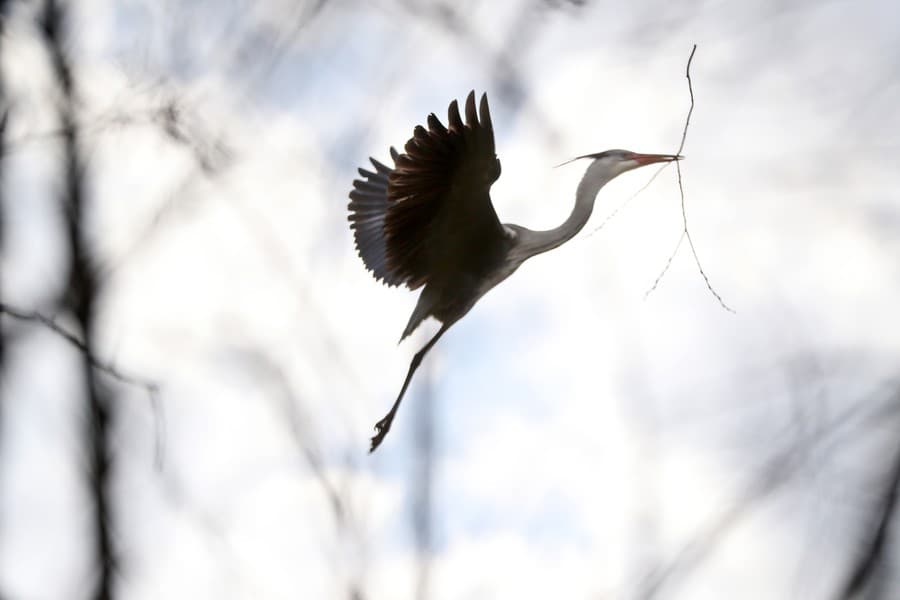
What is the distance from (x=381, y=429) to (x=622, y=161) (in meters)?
1.06

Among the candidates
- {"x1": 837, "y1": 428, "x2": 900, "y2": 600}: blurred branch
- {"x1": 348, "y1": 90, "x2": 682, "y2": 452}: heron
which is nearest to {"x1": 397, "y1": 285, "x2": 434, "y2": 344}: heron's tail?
{"x1": 348, "y1": 90, "x2": 682, "y2": 452}: heron

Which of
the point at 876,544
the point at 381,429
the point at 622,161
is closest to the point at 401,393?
the point at 381,429

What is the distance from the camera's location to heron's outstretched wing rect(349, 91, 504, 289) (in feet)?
10.3

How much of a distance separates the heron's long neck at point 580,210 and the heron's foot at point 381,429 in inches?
25.0

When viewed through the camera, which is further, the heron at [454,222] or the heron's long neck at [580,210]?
the heron's long neck at [580,210]

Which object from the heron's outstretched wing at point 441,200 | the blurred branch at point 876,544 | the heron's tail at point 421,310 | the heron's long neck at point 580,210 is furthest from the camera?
the heron's tail at point 421,310

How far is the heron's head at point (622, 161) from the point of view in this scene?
327 cm

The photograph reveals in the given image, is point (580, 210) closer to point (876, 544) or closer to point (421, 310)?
point (421, 310)

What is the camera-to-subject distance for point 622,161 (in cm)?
328

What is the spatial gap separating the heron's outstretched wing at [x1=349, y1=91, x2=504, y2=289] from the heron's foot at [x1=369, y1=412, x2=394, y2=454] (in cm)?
48

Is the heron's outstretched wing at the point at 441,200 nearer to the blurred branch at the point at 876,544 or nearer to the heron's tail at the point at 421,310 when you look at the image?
the heron's tail at the point at 421,310

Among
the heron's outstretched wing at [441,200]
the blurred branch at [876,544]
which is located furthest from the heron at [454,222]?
the blurred branch at [876,544]

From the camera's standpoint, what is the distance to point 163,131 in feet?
11.5

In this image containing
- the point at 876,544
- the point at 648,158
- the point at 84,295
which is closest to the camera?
the point at 876,544
